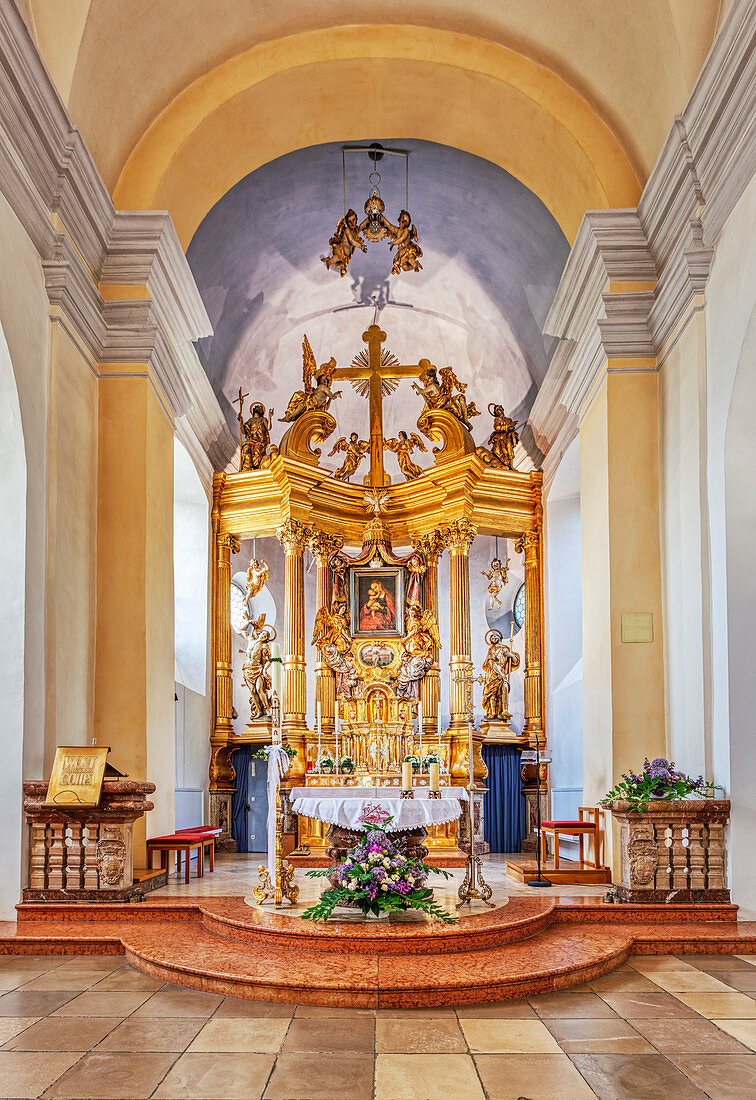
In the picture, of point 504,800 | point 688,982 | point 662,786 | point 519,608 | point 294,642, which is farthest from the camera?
point 519,608

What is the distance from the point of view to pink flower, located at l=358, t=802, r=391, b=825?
23.7 feet

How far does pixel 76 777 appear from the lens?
742cm

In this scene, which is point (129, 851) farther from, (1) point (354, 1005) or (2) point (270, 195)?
(2) point (270, 195)

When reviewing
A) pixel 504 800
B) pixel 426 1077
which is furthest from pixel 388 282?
pixel 426 1077

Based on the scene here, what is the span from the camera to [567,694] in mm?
13797

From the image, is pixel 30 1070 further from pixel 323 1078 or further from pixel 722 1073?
pixel 722 1073

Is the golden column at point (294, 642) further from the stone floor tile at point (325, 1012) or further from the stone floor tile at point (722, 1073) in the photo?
the stone floor tile at point (722, 1073)

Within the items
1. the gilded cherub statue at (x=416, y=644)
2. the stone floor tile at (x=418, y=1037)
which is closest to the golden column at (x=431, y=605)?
the gilded cherub statue at (x=416, y=644)

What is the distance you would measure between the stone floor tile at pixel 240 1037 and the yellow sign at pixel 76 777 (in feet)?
8.46

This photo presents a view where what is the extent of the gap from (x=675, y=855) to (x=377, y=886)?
2.36m

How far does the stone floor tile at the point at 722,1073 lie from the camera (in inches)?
163

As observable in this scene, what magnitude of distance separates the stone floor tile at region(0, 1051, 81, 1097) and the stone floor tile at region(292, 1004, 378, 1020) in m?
1.23

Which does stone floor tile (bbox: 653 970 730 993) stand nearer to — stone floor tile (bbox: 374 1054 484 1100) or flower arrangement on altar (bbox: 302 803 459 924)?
flower arrangement on altar (bbox: 302 803 459 924)

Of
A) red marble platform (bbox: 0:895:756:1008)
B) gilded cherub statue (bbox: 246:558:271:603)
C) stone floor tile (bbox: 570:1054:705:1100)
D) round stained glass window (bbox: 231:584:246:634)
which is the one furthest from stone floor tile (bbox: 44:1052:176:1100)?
round stained glass window (bbox: 231:584:246:634)
